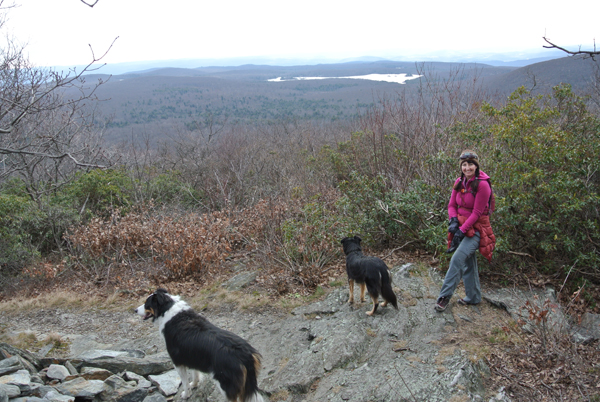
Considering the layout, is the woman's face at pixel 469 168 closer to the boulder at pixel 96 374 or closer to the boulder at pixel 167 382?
the boulder at pixel 167 382

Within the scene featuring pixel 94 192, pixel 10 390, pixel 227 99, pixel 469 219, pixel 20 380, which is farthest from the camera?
pixel 227 99

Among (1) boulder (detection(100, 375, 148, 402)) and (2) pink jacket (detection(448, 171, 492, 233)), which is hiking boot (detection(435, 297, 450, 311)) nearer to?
(2) pink jacket (detection(448, 171, 492, 233))

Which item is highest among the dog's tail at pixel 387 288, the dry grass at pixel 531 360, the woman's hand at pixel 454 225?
the woman's hand at pixel 454 225

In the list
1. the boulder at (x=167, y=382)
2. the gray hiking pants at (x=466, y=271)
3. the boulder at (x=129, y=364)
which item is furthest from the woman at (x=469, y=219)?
the boulder at (x=129, y=364)

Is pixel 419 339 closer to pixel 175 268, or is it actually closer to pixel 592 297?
pixel 592 297

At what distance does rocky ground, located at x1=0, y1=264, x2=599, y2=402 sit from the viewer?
12.2 ft

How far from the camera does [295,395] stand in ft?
13.1

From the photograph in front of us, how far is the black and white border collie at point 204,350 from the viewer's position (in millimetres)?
3441

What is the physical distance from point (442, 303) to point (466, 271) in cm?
53

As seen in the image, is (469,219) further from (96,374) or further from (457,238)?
(96,374)

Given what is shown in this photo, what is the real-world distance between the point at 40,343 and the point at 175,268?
251 centimetres

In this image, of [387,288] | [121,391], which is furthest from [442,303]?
[121,391]

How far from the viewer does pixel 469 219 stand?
4398mm

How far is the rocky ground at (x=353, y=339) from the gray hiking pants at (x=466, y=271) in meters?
0.23
